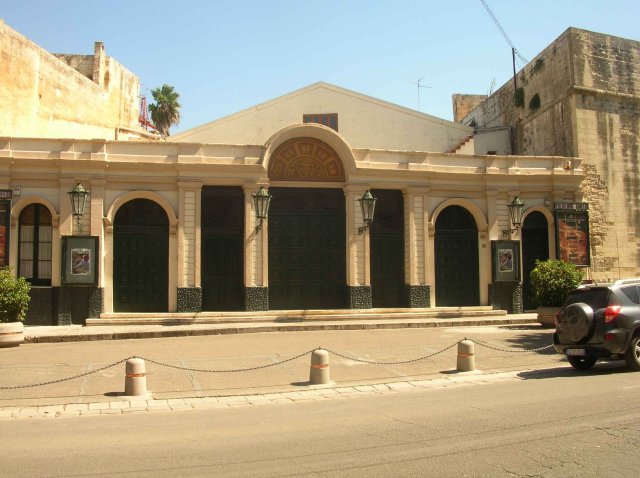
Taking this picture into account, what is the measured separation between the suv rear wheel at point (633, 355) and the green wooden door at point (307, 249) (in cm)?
1193

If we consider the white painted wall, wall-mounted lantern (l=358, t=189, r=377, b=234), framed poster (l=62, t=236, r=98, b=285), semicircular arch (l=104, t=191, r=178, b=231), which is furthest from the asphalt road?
the white painted wall

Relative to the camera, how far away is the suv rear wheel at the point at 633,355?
10.7m

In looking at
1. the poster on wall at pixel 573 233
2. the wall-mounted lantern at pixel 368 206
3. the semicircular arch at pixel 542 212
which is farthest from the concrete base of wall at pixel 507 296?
the wall-mounted lantern at pixel 368 206

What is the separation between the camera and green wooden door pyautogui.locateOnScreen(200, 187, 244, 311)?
20.9 metres

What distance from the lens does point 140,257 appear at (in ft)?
67.1

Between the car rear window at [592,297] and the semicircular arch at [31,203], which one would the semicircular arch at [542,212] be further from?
the semicircular arch at [31,203]

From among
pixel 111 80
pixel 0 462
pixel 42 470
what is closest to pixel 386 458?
pixel 42 470

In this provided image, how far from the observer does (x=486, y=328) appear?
62.1ft

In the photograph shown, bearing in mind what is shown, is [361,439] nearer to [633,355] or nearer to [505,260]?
[633,355]

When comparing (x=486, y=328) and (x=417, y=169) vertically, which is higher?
(x=417, y=169)

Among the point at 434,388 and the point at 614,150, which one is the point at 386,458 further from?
the point at 614,150

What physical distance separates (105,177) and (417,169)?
11.0 m

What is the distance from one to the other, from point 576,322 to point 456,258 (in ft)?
38.6

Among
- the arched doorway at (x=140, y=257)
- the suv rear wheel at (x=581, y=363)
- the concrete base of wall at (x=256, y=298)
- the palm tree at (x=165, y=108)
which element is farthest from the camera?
the palm tree at (x=165, y=108)
